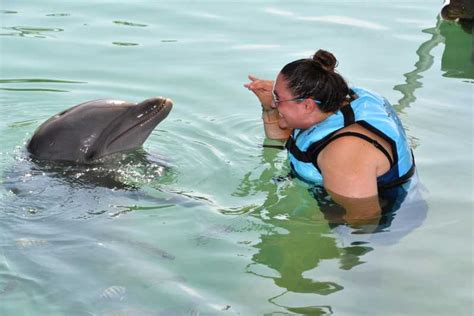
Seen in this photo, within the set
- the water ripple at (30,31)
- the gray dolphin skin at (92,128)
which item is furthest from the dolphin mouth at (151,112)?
the water ripple at (30,31)

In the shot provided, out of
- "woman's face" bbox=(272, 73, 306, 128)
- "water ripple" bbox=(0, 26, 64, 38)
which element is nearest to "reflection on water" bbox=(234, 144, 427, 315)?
"woman's face" bbox=(272, 73, 306, 128)

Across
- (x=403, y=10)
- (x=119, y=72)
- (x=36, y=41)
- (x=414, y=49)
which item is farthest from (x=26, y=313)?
(x=403, y=10)

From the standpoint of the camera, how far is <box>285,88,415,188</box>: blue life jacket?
20.3 ft

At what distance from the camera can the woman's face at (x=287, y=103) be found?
6.09m

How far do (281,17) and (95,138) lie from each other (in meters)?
5.60

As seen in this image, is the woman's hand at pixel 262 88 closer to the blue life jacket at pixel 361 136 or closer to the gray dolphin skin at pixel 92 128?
the blue life jacket at pixel 361 136

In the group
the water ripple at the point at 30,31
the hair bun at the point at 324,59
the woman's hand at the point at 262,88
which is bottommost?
the water ripple at the point at 30,31

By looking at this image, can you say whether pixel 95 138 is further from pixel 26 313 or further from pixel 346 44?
pixel 346 44

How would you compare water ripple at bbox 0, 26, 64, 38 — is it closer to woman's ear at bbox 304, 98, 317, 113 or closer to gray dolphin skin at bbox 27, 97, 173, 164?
gray dolphin skin at bbox 27, 97, 173, 164

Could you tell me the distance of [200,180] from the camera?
7.50 meters

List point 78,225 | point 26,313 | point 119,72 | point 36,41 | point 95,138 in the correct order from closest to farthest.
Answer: point 26,313 < point 78,225 < point 95,138 < point 119,72 < point 36,41

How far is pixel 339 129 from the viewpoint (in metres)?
6.16

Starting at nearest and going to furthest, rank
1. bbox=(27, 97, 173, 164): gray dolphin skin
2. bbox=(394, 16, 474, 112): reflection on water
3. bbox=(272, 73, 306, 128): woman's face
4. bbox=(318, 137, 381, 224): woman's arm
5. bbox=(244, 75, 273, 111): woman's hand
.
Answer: bbox=(318, 137, 381, 224): woman's arm, bbox=(272, 73, 306, 128): woman's face, bbox=(244, 75, 273, 111): woman's hand, bbox=(27, 97, 173, 164): gray dolphin skin, bbox=(394, 16, 474, 112): reflection on water

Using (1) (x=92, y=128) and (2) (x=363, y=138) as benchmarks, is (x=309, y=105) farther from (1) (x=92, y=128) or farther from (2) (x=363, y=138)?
(1) (x=92, y=128)
